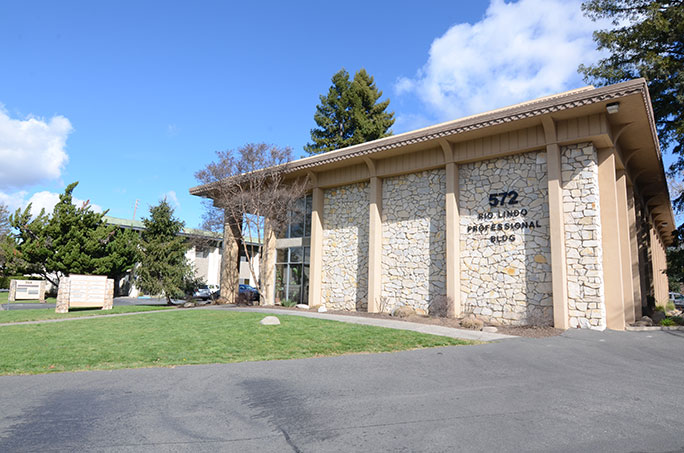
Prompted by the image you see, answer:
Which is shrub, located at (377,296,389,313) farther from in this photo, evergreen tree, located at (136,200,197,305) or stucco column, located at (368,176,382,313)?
evergreen tree, located at (136,200,197,305)

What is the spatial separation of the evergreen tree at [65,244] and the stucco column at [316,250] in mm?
16256

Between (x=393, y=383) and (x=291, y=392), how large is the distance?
1485 millimetres

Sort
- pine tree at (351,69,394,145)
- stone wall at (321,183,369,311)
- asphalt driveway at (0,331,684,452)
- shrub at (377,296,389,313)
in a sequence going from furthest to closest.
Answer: pine tree at (351,69,394,145), stone wall at (321,183,369,311), shrub at (377,296,389,313), asphalt driveway at (0,331,684,452)

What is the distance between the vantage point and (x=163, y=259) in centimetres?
2316

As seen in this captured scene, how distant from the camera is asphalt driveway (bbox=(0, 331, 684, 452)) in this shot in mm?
3914

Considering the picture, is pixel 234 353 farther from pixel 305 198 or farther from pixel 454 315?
pixel 305 198

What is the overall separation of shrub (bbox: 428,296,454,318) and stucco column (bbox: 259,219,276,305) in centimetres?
881

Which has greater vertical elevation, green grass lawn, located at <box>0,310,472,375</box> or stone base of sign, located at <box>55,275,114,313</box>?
stone base of sign, located at <box>55,275,114,313</box>

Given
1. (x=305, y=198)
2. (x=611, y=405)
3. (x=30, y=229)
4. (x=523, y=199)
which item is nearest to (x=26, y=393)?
(x=611, y=405)

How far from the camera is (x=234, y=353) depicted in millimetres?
8375

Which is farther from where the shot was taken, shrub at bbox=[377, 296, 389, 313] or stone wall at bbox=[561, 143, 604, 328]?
shrub at bbox=[377, 296, 389, 313]

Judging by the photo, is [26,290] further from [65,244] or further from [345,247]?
[345,247]

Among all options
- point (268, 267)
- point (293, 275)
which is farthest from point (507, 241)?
point (268, 267)

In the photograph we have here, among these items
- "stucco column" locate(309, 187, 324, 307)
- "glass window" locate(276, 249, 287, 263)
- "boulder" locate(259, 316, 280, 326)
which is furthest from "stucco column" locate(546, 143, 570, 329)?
"glass window" locate(276, 249, 287, 263)
